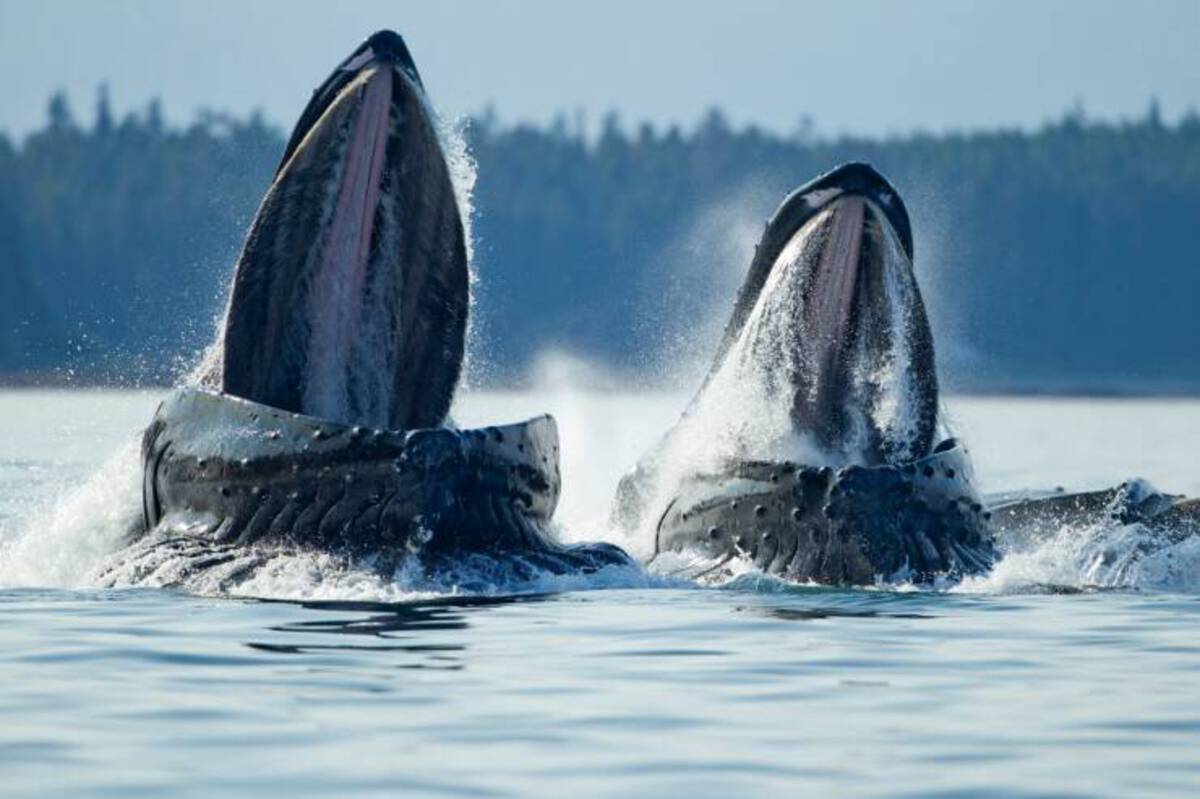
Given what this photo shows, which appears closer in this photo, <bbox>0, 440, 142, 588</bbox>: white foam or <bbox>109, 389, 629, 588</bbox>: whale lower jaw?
<bbox>109, 389, 629, 588</bbox>: whale lower jaw

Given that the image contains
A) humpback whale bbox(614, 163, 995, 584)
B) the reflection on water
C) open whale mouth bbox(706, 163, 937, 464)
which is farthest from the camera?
open whale mouth bbox(706, 163, 937, 464)

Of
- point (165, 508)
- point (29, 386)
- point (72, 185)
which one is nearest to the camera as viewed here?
point (165, 508)

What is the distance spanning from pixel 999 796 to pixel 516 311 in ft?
446

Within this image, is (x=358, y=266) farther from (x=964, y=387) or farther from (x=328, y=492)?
(x=964, y=387)

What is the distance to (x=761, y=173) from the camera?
157 meters

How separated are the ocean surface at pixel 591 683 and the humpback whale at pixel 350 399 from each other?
278 millimetres

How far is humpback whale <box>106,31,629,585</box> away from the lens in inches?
517

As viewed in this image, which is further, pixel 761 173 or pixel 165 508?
pixel 761 173

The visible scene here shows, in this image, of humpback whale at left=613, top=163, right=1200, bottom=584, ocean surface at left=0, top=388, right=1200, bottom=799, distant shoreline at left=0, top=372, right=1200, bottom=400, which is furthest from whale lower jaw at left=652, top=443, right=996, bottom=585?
distant shoreline at left=0, top=372, right=1200, bottom=400

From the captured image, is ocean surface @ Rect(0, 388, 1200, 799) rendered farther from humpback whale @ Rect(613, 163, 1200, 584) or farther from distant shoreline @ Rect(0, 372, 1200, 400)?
distant shoreline @ Rect(0, 372, 1200, 400)

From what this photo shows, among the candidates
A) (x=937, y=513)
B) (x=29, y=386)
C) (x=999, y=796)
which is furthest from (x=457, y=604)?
(x=29, y=386)

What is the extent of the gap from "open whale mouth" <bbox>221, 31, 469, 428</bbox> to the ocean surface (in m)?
1.05

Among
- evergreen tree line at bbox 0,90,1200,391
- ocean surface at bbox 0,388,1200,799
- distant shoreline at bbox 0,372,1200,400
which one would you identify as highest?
evergreen tree line at bbox 0,90,1200,391

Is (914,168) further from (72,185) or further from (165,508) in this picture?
(165,508)
